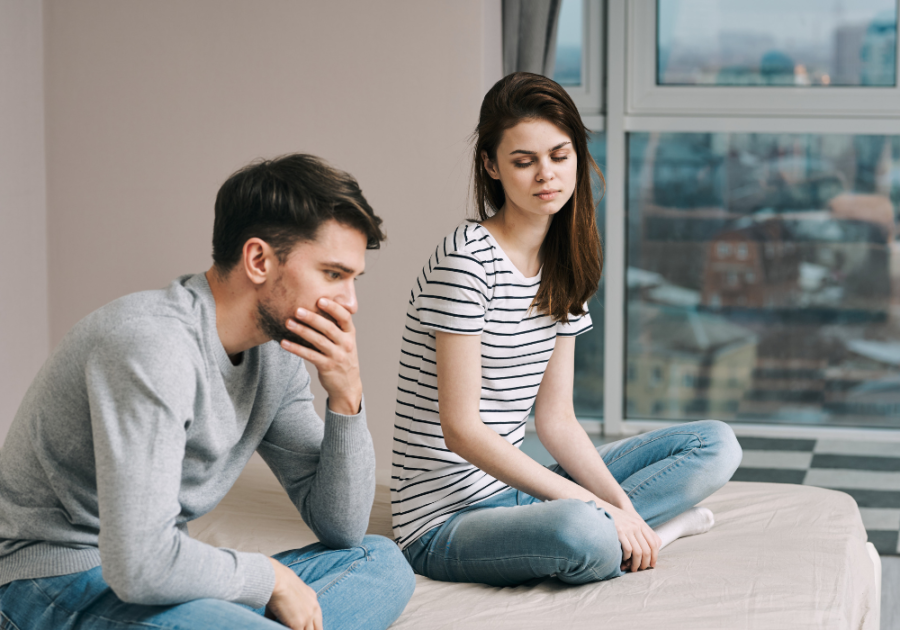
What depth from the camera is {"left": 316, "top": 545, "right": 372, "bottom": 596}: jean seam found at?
1.14 m

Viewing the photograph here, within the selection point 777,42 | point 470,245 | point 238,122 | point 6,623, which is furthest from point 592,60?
point 6,623

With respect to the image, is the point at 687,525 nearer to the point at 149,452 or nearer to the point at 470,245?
the point at 470,245

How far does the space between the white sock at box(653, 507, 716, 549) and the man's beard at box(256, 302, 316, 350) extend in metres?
0.80

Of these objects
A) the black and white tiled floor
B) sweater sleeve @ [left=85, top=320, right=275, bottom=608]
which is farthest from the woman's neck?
the black and white tiled floor

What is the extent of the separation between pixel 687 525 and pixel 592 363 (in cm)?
179

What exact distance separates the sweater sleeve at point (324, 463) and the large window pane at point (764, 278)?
227 centimetres

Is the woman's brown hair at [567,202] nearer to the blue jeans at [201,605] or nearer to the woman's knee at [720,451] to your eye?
the woman's knee at [720,451]

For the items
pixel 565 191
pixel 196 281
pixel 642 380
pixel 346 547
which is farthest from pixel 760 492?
pixel 642 380

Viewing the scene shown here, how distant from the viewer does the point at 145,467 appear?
35.6 inches

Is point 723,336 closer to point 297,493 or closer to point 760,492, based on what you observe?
point 760,492

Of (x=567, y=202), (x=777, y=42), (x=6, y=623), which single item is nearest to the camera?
(x=6, y=623)

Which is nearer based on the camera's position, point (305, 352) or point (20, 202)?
point (305, 352)

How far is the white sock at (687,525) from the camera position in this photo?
4.95 feet

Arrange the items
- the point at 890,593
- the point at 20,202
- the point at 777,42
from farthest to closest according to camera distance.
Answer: the point at 777,42, the point at 20,202, the point at 890,593
